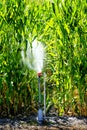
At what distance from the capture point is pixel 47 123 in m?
3.51

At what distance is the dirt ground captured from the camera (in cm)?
342

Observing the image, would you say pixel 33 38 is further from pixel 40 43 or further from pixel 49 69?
pixel 49 69

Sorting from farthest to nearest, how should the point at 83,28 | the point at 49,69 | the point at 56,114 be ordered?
the point at 49,69 < the point at 56,114 < the point at 83,28

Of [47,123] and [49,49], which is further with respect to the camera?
[49,49]

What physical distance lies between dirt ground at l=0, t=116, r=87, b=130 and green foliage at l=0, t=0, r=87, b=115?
0.40 feet

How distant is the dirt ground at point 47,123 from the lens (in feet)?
11.2

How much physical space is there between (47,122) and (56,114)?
23 centimetres

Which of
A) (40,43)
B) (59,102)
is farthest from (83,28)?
(59,102)

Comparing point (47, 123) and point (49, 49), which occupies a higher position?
point (49, 49)

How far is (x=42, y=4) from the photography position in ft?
12.4

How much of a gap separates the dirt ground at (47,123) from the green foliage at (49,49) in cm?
12

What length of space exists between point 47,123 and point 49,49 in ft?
1.90

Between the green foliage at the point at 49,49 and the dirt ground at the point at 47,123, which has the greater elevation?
the green foliage at the point at 49,49

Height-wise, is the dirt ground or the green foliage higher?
the green foliage
